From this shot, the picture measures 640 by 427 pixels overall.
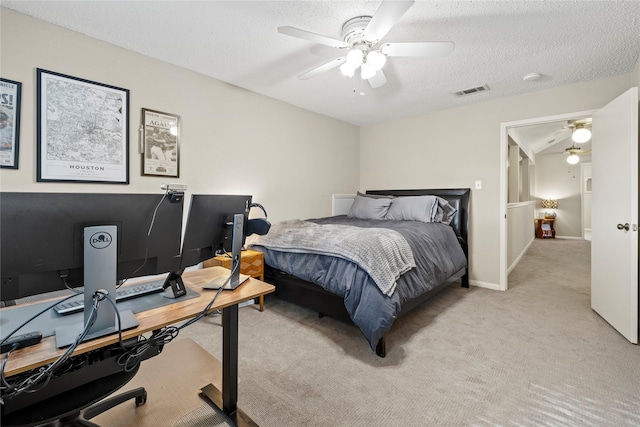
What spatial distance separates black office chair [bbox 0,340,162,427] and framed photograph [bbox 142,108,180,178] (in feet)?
6.45

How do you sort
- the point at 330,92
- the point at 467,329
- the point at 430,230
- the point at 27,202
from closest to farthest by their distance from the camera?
1. the point at 27,202
2. the point at 467,329
3. the point at 430,230
4. the point at 330,92

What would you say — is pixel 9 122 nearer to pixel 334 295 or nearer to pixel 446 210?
pixel 334 295

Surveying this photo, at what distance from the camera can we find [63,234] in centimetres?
89

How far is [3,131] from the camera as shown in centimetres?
196

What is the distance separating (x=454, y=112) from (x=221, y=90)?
3004mm

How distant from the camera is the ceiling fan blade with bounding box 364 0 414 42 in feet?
4.97

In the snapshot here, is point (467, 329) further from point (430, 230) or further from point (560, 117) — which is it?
point (560, 117)

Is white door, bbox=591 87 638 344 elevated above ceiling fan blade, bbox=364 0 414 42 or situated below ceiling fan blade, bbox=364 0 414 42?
below

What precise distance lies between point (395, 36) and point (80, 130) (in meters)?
2.55

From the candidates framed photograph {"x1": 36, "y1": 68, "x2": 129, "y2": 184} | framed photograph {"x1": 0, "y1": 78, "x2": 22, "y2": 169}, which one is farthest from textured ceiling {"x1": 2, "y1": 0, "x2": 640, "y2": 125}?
framed photograph {"x1": 0, "y1": 78, "x2": 22, "y2": 169}

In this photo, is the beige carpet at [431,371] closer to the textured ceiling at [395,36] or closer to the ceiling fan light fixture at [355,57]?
the ceiling fan light fixture at [355,57]

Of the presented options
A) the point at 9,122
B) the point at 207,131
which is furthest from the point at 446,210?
the point at 9,122

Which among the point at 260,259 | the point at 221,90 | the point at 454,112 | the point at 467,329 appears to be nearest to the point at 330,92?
the point at 221,90

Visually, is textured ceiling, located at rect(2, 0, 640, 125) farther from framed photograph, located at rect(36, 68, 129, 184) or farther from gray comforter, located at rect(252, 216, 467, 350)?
gray comforter, located at rect(252, 216, 467, 350)
